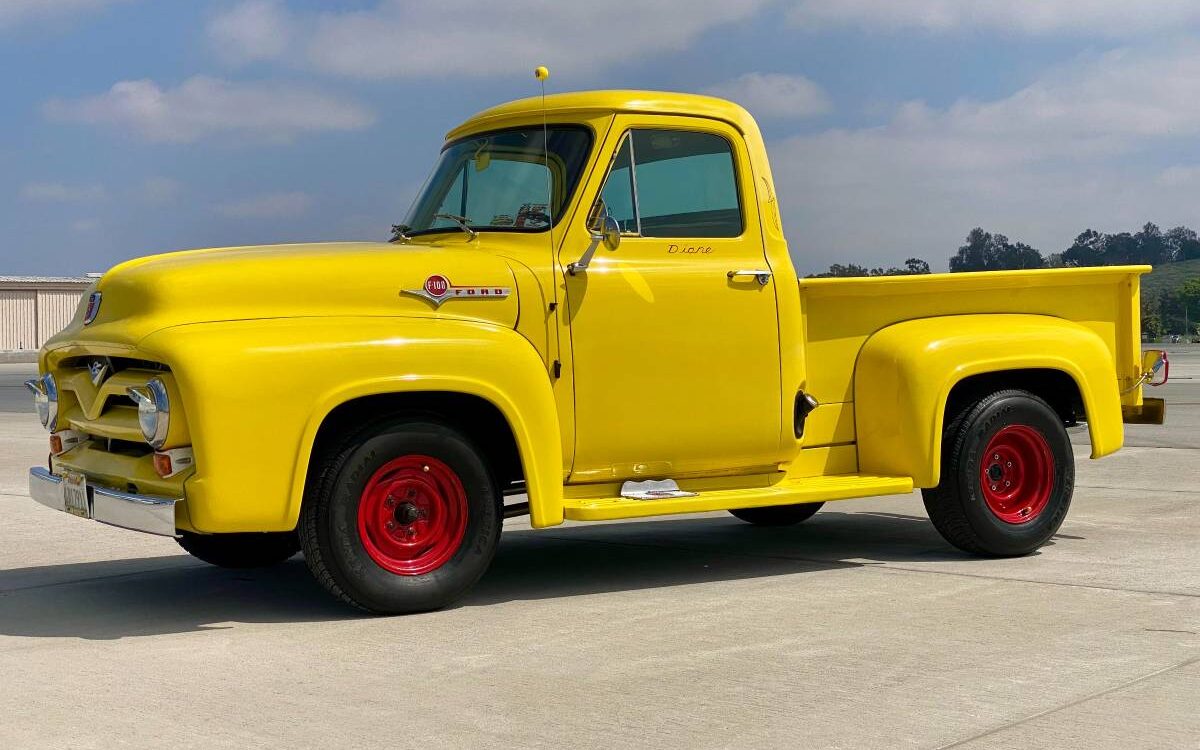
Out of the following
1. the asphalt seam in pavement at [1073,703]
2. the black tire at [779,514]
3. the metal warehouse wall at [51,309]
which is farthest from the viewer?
the metal warehouse wall at [51,309]

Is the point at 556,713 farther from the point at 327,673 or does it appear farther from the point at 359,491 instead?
the point at 359,491

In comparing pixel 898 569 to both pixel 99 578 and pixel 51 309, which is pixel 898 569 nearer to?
pixel 99 578

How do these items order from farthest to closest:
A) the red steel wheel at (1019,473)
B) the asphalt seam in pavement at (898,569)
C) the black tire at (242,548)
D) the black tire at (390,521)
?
the red steel wheel at (1019,473), the black tire at (242,548), the asphalt seam in pavement at (898,569), the black tire at (390,521)

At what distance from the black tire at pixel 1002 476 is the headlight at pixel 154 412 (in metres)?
4.01

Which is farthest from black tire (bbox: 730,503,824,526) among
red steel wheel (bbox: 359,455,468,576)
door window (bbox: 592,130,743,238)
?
red steel wheel (bbox: 359,455,468,576)

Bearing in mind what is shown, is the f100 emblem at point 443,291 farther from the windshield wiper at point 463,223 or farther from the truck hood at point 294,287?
the windshield wiper at point 463,223

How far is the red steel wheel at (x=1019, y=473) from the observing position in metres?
Result: 7.82

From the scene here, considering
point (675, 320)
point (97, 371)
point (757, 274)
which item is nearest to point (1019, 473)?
point (757, 274)

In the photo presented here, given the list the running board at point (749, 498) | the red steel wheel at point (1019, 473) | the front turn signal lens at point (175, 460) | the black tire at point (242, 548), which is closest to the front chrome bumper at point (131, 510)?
the front turn signal lens at point (175, 460)

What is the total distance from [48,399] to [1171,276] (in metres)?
178

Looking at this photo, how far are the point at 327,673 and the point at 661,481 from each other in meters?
2.20

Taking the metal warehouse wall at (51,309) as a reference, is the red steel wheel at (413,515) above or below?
below

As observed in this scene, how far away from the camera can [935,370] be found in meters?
7.46

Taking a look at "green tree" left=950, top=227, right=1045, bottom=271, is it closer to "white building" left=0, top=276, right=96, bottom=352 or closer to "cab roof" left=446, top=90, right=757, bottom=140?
"cab roof" left=446, top=90, right=757, bottom=140
